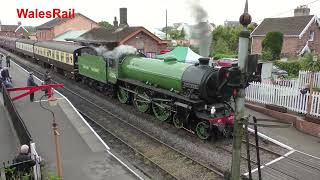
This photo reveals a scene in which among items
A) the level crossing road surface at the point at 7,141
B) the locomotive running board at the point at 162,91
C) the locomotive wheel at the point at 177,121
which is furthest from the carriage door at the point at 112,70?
the level crossing road surface at the point at 7,141

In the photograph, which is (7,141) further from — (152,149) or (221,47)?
(221,47)

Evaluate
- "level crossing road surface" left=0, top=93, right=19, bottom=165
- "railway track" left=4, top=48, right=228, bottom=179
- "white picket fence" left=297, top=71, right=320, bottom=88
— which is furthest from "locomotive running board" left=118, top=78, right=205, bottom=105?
"white picket fence" left=297, top=71, right=320, bottom=88

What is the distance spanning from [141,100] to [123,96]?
2.29 m

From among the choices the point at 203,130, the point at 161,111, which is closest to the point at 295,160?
the point at 203,130

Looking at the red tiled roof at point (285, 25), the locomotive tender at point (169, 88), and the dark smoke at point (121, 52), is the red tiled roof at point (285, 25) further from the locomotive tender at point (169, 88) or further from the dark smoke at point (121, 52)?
the locomotive tender at point (169, 88)

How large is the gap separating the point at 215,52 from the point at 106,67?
29.3 m

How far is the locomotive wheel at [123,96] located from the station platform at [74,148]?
9.97ft

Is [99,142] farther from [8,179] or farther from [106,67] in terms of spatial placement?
[106,67]

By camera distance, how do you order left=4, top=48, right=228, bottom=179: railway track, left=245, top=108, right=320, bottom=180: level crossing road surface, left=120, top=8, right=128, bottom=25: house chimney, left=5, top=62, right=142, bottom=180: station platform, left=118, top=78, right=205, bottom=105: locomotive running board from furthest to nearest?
left=120, top=8, right=128, bottom=25: house chimney < left=118, top=78, right=205, bottom=105: locomotive running board < left=4, top=48, right=228, bottom=179: railway track < left=245, top=108, right=320, bottom=180: level crossing road surface < left=5, top=62, right=142, bottom=180: station platform

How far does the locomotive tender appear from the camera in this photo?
12.1m

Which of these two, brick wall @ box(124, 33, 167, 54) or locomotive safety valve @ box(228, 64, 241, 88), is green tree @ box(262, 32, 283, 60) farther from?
locomotive safety valve @ box(228, 64, 241, 88)

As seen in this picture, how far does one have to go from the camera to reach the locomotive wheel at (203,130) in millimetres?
12211

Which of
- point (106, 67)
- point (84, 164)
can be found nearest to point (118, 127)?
point (84, 164)

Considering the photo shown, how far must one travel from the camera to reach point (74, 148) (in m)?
11.0
